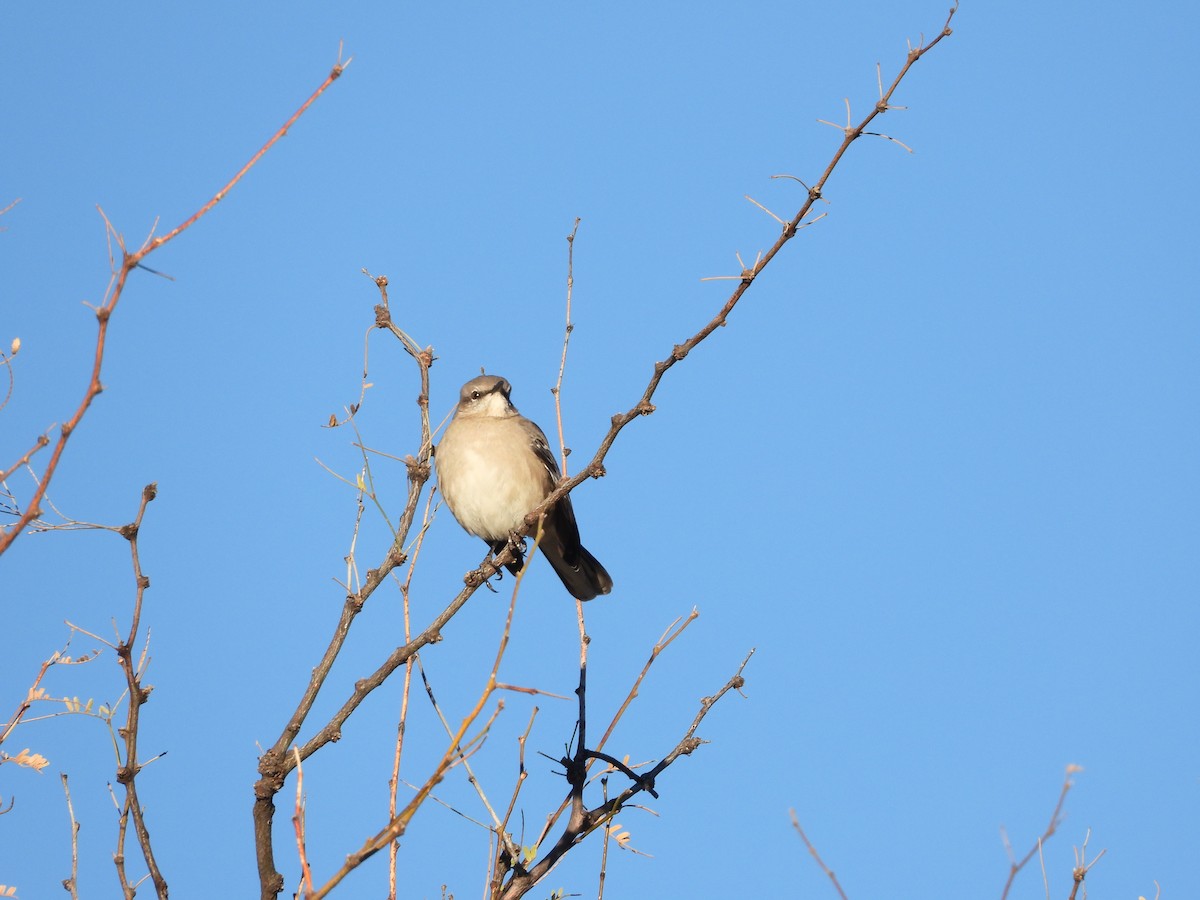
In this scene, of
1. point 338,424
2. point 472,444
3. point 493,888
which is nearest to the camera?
point 493,888

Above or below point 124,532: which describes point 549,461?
above

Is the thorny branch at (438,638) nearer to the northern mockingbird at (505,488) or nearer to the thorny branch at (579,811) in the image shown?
the thorny branch at (579,811)

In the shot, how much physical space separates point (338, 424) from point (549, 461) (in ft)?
13.0

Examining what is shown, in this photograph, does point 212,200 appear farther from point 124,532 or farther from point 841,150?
point 841,150

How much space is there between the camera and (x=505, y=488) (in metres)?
8.37

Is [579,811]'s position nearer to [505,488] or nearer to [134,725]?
[134,725]

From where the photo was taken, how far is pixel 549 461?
350 inches

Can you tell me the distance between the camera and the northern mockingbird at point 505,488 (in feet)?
27.5

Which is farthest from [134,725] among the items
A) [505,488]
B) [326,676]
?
[505,488]

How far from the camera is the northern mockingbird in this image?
27.5ft

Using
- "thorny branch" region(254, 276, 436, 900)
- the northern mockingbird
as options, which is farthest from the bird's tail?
"thorny branch" region(254, 276, 436, 900)

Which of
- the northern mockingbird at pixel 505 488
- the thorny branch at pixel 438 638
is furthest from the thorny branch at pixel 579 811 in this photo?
the northern mockingbird at pixel 505 488

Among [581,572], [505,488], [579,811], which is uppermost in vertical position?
[505,488]

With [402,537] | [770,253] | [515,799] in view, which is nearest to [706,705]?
[515,799]
